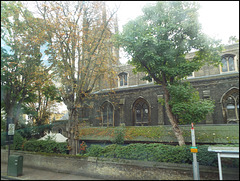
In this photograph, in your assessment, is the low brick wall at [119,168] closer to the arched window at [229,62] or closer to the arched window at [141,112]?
the arched window at [229,62]

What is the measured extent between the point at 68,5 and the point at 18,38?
4.71 metres

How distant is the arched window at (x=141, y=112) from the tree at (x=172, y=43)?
11962 mm

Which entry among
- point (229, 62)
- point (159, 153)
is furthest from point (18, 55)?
point (229, 62)

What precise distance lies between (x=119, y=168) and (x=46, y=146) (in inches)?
264

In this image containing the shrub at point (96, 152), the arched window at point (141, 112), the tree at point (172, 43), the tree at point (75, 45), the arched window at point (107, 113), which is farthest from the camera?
the arched window at point (107, 113)

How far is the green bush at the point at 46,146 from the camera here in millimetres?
12516

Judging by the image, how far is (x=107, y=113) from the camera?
26.1 metres

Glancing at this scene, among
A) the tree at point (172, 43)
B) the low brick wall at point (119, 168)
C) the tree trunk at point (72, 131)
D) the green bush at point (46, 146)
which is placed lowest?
the low brick wall at point (119, 168)

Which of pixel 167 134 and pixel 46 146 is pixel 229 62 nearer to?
pixel 167 134

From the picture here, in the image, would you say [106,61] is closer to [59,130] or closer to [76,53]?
[76,53]

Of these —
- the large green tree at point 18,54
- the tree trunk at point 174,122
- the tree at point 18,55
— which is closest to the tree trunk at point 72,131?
the tree at point 18,55

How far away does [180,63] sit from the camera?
10.9 metres

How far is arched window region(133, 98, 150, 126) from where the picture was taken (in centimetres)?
2339

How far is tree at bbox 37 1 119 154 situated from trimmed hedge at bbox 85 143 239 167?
9.91 feet
